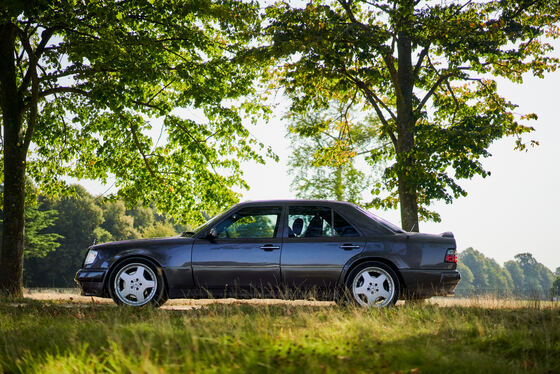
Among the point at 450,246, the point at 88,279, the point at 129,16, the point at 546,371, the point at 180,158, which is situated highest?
the point at 129,16

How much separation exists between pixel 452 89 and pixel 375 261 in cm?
1410

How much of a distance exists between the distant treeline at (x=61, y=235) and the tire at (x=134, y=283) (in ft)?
162

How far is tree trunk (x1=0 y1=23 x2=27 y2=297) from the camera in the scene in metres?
14.1

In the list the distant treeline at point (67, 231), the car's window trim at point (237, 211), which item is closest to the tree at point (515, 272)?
the distant treeline at point (67, 231)

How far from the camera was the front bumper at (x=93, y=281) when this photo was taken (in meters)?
8.50

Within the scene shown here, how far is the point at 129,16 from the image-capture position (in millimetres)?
16500

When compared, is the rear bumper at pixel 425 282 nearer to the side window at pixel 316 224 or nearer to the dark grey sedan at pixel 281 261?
the dark grey sedan at pixel 281 261

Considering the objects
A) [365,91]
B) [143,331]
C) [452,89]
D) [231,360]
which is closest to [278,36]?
[365,91]

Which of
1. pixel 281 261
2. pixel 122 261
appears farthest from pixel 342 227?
pixel 122 261

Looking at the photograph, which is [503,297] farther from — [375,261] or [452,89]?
[452,89]

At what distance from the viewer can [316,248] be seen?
27.4ft

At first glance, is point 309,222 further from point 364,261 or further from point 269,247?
point 364,261

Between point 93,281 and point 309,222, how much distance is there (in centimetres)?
352

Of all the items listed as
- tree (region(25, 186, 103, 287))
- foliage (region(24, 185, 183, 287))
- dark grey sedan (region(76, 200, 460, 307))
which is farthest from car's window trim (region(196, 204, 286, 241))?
tree (region(25, 186, 103, 287))
